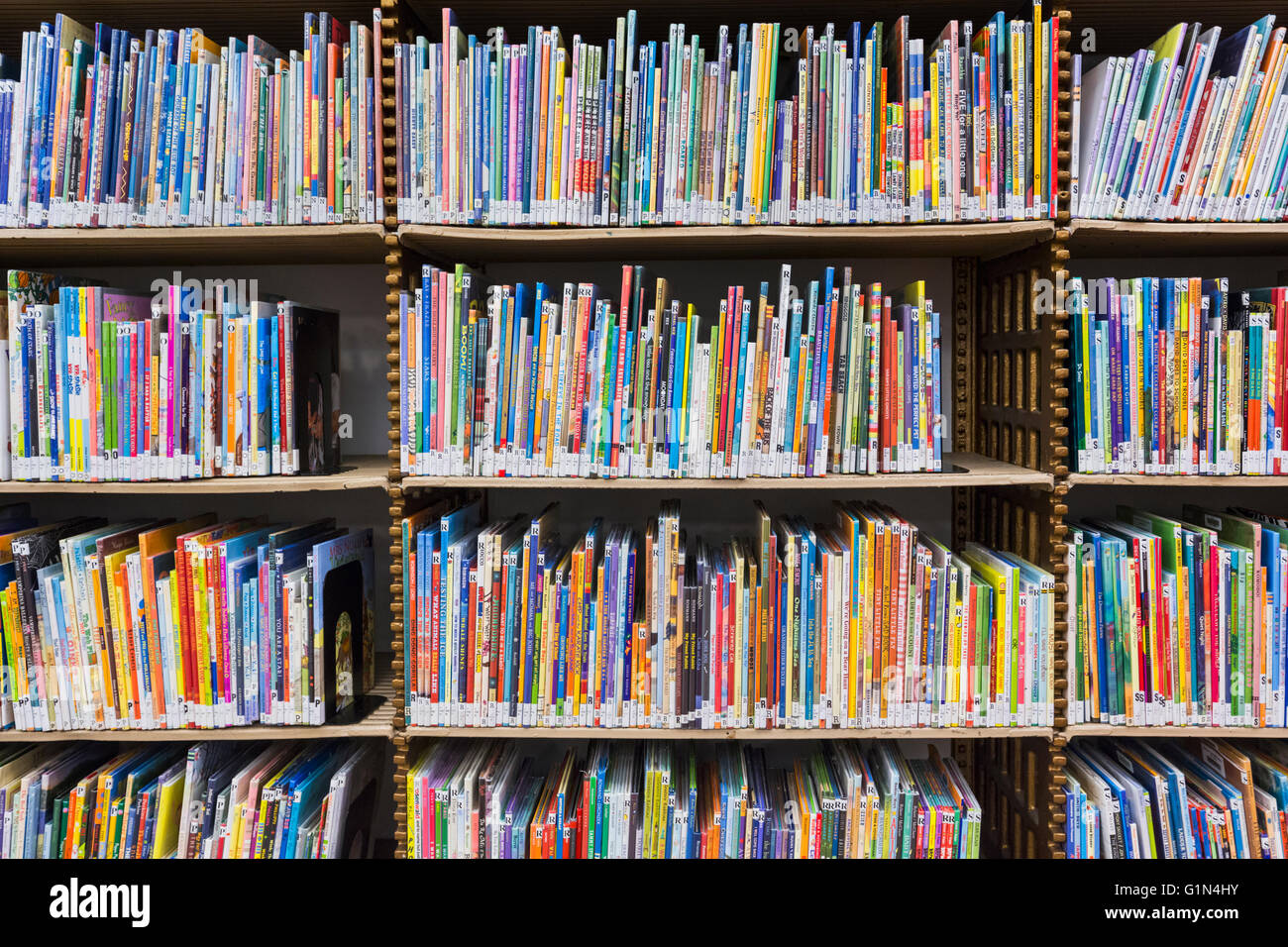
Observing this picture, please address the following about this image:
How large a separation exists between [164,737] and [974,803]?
152cm

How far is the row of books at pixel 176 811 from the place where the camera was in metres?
1.53

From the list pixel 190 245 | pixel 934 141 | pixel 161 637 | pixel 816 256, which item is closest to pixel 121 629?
pixel 161 637

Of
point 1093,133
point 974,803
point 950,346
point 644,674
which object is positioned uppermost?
point 1093,133

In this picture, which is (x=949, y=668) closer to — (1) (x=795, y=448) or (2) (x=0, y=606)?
(1) (x=795, y=448)

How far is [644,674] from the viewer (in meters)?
1.50

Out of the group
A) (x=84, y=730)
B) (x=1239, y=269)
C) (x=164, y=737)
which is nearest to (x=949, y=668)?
(x=1239, y=269)

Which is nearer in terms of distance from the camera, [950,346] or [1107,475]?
[1107,475]

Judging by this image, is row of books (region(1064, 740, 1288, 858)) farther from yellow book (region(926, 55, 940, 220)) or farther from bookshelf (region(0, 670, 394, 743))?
bookshelf (region(0, 670, 394, 743))

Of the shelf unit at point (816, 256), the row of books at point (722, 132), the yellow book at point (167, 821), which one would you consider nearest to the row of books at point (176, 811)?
the yellow book at point (167, 821)

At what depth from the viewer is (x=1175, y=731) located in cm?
148

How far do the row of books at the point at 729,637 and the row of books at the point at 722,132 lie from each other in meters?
0.58

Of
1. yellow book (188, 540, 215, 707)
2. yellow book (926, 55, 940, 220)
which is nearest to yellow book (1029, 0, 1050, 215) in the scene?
yellow book (926, 55, 940, 220)

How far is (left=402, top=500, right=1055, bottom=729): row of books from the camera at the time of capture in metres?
1.48

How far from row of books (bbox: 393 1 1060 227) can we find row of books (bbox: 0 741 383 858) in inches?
43.8
